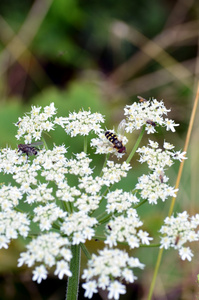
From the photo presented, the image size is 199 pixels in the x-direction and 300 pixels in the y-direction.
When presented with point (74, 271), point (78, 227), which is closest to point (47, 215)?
point (78, 227)

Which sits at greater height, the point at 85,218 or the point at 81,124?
the point at 81,124

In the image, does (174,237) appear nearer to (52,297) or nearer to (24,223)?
(24,223)

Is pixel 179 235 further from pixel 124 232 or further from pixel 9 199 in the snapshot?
pixel 9 199

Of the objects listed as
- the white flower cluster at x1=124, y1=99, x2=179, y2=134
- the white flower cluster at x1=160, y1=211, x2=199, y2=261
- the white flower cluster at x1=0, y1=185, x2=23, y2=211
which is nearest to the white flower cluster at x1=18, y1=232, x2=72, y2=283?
the white flower cluster at x1=0, y1=185, x2=23, y2=211

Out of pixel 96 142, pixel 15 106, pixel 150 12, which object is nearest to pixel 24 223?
pixel 96 142

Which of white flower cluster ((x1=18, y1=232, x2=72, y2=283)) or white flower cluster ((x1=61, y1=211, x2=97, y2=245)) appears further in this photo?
white flower cluster ((x1=61, y1=211, x2=97, y2=245))

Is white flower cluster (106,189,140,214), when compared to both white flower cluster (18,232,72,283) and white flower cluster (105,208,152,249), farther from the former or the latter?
white flower cluster (18,232,72,283)

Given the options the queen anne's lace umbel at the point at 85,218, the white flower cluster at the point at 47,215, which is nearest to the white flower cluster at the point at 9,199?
the queen anne's lace umbel at the point at 85,218
